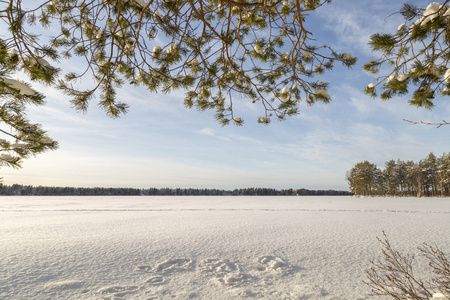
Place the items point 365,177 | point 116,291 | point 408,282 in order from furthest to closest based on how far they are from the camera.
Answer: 1. point 365,177
2. point 408,282
3. point 116,291

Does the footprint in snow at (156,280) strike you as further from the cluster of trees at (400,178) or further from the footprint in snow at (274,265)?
the cluster of trees at (400,178)

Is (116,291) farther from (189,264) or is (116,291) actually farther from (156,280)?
(189,264)

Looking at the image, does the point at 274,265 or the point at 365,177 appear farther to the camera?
the point at 365,177

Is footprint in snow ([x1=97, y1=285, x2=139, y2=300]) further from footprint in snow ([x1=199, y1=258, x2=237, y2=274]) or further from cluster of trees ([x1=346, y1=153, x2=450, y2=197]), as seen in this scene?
cluster of trees ([x1=346, y1=153, x2=450, y2=197])

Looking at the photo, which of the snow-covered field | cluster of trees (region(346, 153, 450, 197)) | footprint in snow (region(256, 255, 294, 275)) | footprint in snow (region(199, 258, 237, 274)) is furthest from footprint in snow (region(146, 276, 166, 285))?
cluster of trees (region(346, 153, 450, 197))

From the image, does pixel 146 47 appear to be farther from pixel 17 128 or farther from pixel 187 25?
Result: pixel 17 128

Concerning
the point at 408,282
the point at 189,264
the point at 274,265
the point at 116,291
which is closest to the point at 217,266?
the point at 189,264

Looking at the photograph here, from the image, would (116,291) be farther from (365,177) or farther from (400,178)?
(400,178)

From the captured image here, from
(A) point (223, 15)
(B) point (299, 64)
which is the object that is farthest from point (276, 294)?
(A) point (223, 15)

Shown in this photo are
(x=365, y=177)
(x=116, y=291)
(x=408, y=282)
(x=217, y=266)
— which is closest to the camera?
(x=116, y=291)

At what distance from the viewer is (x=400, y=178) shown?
42.4 meters

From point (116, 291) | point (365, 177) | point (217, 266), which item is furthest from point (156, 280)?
point (365, 177)

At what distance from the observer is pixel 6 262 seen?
266 centimetres

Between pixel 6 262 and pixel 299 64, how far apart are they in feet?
15.9
